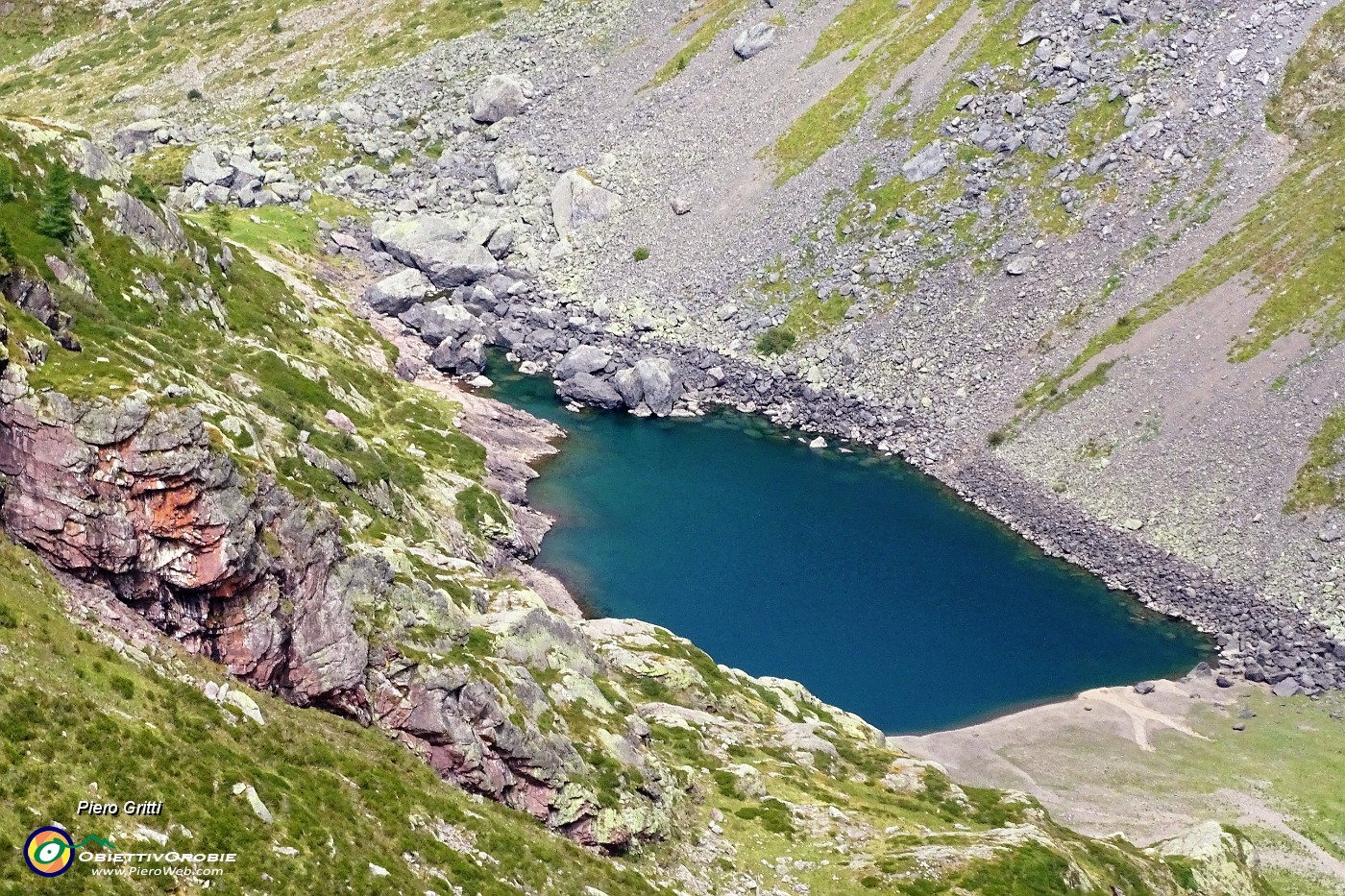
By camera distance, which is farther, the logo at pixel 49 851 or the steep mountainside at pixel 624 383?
the steep mountainside at pixel 624 383

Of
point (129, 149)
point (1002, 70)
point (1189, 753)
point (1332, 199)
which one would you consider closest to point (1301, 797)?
point (1189, 753)

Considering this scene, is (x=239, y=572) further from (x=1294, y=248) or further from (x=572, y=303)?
(x=1294, y=248)

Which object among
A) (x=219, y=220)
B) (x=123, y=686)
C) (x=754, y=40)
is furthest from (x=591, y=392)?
(x=123, y=686)

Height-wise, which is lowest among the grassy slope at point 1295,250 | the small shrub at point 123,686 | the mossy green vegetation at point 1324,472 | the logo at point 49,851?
the mossy green vegetation at point 1324,472

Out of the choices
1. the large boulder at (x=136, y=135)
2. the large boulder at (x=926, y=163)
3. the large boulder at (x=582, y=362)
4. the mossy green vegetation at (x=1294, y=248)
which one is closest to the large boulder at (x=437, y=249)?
the large boulder at (x=582, y=362)

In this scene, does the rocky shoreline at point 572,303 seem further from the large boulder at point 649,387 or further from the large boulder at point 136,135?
the large boulder at point 136,135

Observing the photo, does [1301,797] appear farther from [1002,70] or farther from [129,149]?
[129,149]

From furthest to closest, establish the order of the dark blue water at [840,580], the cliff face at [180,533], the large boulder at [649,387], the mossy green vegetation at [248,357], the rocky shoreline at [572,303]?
the large boulder at [649,387] → the rocky shoreline at [572,303] → the dark blue water at [840,580] → the mossy green vegetation at [248,357] → the cliff face at [180,533]

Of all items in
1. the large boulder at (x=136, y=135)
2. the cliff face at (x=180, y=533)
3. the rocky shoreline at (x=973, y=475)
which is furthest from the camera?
the large boulder at (x=136, y=135)
